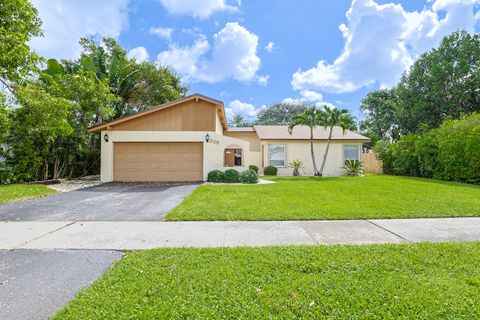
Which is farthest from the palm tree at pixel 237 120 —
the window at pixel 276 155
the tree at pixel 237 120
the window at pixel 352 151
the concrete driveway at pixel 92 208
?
the concrete driveway at pixel 92 208

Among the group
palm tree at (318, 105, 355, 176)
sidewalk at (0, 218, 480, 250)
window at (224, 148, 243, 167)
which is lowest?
sidewalk at (0, 218, 480, 250)

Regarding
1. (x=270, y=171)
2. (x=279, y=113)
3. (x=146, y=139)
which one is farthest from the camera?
(x=279, y=113)

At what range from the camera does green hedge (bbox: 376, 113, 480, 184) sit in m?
13.6

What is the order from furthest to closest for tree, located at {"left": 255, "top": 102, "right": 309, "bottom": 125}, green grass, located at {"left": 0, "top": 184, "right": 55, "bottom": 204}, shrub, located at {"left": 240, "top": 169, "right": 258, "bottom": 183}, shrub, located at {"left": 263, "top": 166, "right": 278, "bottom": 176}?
tree, located at {"left": 255, "top": 102, "right": 309, "bottom": 125}
shrub, located at {"left": 263, "top": 166, "right": 278, "bottom": 176}
shrub, located at {"left": 240, "top": 169, "right": 258, "bottom": 183}
green grass, located at {"left": 0, "top": 184, "right": 55, "bottom": 204}

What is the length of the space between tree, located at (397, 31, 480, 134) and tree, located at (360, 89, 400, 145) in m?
7.35

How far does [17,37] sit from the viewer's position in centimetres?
922

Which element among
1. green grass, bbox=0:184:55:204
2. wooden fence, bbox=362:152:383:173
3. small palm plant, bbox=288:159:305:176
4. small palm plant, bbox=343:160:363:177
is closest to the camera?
green grass, bbox=0:184:55:204

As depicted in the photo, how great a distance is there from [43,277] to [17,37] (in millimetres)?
10127

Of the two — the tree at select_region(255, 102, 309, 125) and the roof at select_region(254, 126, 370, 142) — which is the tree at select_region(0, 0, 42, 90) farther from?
the tree at select_region(255, 102, 309, 125)

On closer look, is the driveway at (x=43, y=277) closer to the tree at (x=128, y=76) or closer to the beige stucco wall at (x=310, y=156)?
the beige stucco wall at (x=310, y=156)

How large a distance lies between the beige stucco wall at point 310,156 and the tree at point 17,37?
568 inches

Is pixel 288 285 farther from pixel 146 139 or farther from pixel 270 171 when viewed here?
pixel 270 171

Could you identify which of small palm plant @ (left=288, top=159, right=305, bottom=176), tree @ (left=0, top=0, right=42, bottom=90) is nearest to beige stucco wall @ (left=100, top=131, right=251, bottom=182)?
tree @ (left=0, top=0, right=42, bottom=90)

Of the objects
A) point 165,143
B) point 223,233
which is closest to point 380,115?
point 165,143
